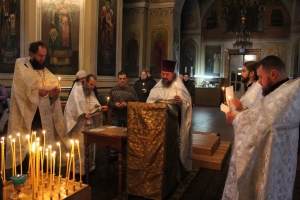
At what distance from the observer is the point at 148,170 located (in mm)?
3158

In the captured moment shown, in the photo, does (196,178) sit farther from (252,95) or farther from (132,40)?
(132,40)

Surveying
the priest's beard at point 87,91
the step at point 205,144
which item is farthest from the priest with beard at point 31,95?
the step at point 205,144

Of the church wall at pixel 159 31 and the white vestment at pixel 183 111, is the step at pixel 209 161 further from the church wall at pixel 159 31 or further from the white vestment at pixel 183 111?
the church wall at pixel 159 31

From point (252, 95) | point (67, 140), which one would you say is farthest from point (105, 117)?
point (252, 95)

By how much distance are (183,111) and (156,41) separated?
7798 mm

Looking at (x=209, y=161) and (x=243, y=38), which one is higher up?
(x=243, y=38)

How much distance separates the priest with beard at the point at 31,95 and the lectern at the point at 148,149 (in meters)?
1.10

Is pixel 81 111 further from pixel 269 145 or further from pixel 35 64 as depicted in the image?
pixel 269 145

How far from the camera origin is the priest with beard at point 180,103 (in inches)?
161

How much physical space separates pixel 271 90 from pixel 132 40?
32.3ft

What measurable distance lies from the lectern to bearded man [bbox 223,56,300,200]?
3.32ft

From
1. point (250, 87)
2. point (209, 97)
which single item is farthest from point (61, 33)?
point (209, 97)

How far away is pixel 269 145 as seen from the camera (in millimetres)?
2105

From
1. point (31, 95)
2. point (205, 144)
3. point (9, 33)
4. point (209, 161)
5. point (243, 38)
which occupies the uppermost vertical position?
point (243, 38)
